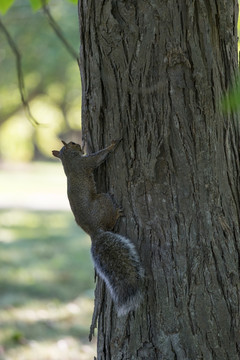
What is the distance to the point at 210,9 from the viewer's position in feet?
6.76

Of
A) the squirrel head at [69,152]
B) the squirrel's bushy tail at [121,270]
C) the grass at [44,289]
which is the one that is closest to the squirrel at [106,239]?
the squirrel's bushy tail at [121,270]

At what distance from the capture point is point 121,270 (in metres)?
2.08

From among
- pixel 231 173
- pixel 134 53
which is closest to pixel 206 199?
pixel 231 173

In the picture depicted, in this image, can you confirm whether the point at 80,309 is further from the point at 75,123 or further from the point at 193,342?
the point at 75,123

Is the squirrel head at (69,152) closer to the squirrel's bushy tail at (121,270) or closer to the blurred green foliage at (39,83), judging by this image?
the blurred green foliage at (39,83)

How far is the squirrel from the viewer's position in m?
2.06

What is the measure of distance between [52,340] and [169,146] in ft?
9.57

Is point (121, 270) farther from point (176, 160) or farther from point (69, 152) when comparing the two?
point (69, 152)

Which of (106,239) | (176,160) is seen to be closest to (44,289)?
(106,239)

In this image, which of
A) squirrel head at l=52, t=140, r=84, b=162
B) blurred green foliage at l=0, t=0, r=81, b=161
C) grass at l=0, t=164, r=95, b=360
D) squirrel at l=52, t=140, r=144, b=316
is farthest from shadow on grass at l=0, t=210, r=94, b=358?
squirrel at l=52, t=140, r=144, b=316

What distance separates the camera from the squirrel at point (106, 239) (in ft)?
6.75

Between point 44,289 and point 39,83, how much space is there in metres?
10.3

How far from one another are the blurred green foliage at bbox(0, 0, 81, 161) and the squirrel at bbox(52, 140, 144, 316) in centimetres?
28

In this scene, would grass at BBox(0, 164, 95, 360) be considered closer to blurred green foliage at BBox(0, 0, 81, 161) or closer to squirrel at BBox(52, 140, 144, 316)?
blurred green foliage at BBox(0, 0, 81, 161)
